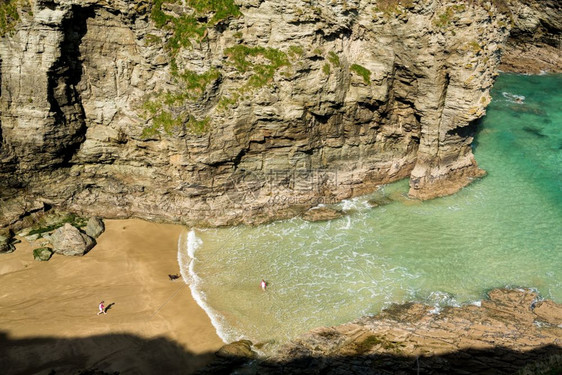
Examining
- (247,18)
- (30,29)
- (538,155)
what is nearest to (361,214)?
(247,18)

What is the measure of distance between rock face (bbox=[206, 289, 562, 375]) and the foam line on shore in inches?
134

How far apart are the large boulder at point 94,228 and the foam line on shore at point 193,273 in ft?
19.3

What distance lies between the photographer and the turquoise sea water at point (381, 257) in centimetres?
2819

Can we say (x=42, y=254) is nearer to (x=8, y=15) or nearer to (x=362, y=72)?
(x=8, y=15)

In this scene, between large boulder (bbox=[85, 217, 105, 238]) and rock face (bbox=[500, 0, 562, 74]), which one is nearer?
large boulder (bbox=[85, 217, 105, 238])

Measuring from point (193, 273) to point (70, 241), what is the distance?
896cm

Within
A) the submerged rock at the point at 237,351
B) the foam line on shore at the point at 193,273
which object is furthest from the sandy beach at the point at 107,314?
the submerged rock at the point at 237,351

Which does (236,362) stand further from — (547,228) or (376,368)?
(547,228)

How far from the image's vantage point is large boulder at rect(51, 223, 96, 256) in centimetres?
3125

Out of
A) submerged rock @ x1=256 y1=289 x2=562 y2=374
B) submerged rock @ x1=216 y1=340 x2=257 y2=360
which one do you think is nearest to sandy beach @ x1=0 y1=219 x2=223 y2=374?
submerged rock @ x1=216 y1=340 x2=257 y2=360

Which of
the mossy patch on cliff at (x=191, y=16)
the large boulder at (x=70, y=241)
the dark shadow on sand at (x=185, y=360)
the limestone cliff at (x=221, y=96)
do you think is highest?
the mossy patch on cliff at (x=191, y=16)

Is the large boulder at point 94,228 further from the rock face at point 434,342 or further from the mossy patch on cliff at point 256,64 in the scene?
the rock face at point 434,342

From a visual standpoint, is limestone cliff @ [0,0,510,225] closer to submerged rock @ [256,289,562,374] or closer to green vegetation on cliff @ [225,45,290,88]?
green vegetation on cliff @ [225,45,290,88]

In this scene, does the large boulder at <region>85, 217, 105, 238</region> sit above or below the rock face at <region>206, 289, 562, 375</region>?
above
